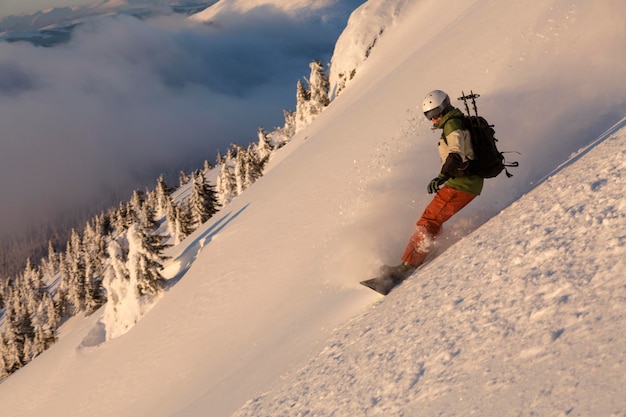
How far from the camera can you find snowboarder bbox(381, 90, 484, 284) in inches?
255

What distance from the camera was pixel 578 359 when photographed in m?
2.96

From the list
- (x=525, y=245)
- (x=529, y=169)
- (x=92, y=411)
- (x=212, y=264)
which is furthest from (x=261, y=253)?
(x=525, y=245)

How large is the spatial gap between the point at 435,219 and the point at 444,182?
605 millimetres

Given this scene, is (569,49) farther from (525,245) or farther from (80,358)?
(80,358)

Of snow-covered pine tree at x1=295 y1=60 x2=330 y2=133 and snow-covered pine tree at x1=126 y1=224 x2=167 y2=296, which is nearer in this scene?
snow-covered pine tree at x1=126 y1=224 x2=167 y2=296

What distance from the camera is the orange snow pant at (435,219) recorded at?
22.3ft

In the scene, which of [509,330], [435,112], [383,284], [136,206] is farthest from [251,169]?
[509,330]

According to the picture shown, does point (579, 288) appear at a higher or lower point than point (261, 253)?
lower

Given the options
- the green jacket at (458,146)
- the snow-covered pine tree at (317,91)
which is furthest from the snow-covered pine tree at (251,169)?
the green jacket at (458,146)

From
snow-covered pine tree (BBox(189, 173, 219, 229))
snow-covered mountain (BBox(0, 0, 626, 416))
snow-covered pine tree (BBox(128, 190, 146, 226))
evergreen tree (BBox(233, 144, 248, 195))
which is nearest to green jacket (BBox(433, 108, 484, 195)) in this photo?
snow-covered mountain (BBox(0, 0, 626, 416))

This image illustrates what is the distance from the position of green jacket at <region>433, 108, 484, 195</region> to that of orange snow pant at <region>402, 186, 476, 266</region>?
0.34 feet

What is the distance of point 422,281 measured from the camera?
19.0 ft

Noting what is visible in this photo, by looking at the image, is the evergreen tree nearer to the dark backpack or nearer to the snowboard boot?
the snowboard boot

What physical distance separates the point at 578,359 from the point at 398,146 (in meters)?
9.00
